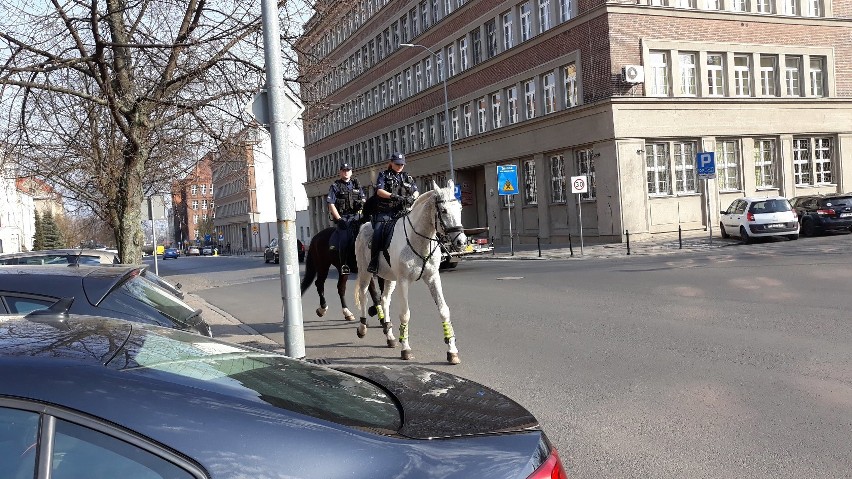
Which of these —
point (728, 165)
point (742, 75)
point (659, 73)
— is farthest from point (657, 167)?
point (742, 75)

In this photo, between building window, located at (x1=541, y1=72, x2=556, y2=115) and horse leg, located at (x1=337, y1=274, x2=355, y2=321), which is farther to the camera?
building window, located at (x1=541, y1=72, x2=556, y2=115)

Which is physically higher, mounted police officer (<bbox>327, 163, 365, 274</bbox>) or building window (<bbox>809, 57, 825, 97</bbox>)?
building window (<bbox>809, 57, 825, 97</bbox>)

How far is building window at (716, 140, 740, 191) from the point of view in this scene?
36.0 m

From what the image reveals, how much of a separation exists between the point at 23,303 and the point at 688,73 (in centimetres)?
3514

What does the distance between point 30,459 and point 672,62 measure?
36.0 metres

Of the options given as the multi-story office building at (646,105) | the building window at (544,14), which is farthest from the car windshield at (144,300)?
the building window at (544,14)

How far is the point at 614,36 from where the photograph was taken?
32.8 metres

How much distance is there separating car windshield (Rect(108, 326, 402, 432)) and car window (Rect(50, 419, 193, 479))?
0.25 metres

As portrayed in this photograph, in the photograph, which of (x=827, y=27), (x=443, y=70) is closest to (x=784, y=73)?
(x=827, y=27)

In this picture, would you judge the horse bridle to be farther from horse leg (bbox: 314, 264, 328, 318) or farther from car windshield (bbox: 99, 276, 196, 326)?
horse leg (bbox: 314, 264, 328, 318)

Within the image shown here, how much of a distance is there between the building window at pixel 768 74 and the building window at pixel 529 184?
1222 cm

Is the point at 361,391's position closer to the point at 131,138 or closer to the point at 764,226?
the point at 131,138

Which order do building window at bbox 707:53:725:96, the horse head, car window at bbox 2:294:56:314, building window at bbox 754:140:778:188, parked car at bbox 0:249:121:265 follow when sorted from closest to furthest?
car window at bbox 2:294:56:314, the horse head, parked car at bbox 0:249:121:265, building window at bbox 707:53:725:96, building window at bbox 754:140:778:188

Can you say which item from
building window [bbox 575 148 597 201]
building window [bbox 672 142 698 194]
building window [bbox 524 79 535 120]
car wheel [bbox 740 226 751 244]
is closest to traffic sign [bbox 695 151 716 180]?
car wheel [bbox 740 226 751 244]
